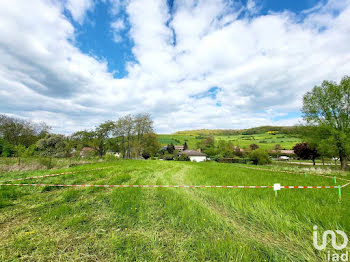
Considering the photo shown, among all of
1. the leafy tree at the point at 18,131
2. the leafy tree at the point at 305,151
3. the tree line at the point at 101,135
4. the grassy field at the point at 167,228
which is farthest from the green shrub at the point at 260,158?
the leafy tree at the point at 18,131

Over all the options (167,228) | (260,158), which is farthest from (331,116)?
(167,228)

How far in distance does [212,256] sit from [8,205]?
7191mm

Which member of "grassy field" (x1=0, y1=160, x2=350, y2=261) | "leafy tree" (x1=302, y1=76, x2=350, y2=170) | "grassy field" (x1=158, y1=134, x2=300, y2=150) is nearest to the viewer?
"grassy field" (x1=0, y1=160, x2=350, y2=261)

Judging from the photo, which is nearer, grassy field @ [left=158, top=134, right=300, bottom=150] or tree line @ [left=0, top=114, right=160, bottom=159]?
tree line @ [left=0, top=114, right=160, bottom=159]

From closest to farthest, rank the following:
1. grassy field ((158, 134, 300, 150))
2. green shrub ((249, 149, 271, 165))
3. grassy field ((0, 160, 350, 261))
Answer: grassy field ((0, 160, 350, 261)), green shrub ((249, 149, 271, 165)), grassy field ((158, 134, 300, 150))

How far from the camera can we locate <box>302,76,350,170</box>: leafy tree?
66.9 feet

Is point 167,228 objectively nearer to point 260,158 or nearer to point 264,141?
point 260,158

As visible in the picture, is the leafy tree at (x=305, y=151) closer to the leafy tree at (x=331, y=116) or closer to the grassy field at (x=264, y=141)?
the leafy tree at (x=331, y=116)

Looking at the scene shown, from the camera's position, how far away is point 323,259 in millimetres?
2445

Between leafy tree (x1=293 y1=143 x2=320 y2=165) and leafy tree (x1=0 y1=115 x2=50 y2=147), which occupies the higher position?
leafy tree (x1=0 y1=115 x2=50 y2=147)

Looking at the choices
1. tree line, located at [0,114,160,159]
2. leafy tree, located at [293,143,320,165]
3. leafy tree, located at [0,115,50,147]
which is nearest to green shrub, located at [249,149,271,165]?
leafy tree, located at [293,143,320,165]

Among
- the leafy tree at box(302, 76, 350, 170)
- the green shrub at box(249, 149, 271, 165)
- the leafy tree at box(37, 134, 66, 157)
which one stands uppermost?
the leafy tree at box(302, 76, 350, 170)

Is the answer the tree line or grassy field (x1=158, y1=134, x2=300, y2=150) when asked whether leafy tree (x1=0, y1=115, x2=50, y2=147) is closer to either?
the tree line

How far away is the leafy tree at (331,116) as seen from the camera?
66.9 feet
